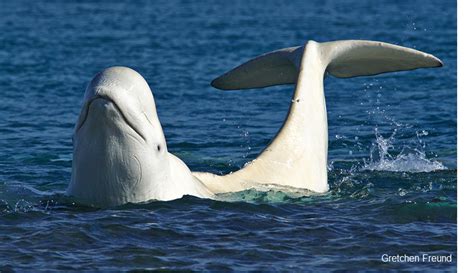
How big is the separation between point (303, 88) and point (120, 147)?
413 centimetres

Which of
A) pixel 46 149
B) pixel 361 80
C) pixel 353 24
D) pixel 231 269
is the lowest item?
pixel 231 269

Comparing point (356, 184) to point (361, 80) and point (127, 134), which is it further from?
point (361, 80)

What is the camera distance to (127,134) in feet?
42.1

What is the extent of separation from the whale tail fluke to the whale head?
11.9ft

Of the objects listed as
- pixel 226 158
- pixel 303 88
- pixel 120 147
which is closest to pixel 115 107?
pixel 120 147

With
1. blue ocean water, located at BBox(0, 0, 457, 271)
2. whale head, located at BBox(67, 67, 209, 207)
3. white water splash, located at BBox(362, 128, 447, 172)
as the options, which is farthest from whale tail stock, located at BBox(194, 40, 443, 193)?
white water splash, located at BBox(362, 128, 447, 172)

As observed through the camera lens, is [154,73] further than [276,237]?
Yes

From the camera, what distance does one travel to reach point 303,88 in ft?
53.6

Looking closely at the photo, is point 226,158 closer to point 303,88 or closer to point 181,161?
point 303,88

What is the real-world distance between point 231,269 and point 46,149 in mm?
9244

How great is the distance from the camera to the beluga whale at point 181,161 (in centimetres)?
1272

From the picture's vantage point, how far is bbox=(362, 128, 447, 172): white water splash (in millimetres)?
18422

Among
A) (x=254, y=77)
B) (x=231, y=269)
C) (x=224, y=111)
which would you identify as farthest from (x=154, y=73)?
(x=231, y=269)

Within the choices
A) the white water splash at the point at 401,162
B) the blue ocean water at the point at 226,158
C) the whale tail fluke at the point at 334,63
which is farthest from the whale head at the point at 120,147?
the white water splash at the point at 401,162
